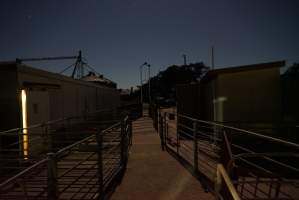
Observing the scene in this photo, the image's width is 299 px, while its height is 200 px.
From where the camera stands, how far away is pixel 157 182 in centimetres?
475

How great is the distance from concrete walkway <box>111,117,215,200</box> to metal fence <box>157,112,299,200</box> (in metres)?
0.32

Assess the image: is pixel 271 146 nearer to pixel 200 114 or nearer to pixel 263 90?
pixel 263 90

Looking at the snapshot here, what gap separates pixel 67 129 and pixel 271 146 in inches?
359

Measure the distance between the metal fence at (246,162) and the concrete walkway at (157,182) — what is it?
322mm

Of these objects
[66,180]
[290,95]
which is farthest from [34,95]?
[290,95]

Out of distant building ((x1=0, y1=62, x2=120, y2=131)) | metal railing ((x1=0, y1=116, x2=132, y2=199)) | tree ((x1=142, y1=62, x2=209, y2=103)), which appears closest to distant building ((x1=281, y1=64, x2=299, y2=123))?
metal railing ((x1=0, y1=116, x2=132, y2=199))

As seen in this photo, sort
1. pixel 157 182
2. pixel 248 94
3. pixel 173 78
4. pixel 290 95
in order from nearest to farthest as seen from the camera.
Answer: pixel 157 182 → pixel 248 94 → pixel 290 95 → pixel 173 78

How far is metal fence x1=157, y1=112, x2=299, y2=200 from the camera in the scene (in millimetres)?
2793

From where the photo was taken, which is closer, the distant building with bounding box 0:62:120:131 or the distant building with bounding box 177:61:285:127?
the distant building with bounding box 0:62:120:131

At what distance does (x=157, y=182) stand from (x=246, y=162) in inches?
74.3

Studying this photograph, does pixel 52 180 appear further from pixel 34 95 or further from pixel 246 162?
pixel 34 95

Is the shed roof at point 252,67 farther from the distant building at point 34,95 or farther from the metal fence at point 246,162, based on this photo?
the distant building at point 34,95

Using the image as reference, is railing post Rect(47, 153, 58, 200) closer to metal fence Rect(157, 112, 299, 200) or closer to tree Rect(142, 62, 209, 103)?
metal fence Rect(157, 112, 299, 200)

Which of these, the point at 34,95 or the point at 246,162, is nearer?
the point at 246,162
